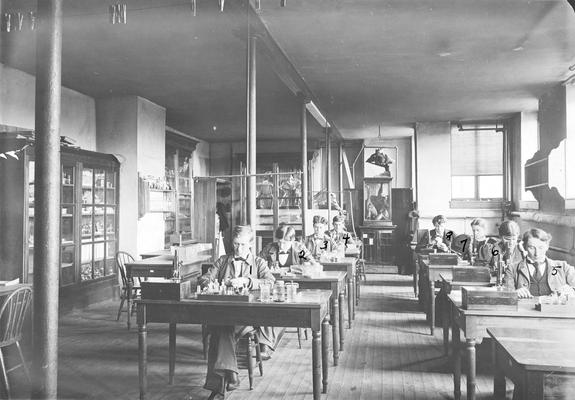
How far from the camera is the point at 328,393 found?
4.16 m

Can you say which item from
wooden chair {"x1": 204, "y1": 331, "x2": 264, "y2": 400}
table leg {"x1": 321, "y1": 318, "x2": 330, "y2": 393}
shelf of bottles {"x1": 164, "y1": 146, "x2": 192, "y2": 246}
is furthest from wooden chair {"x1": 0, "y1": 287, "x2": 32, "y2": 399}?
shelf of bottles {"x1": 164, "y1": 146, "x2": 192, "y2": 246}

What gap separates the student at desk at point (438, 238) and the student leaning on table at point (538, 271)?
11.2 feet

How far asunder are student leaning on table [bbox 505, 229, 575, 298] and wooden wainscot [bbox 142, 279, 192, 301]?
Answer: 2.63 m

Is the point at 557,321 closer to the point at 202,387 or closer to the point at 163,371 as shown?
the point at 202,387

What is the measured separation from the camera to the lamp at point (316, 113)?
10.4 metres

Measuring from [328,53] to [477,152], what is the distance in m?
7.51

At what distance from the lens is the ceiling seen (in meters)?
5.56

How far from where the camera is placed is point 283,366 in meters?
4.94

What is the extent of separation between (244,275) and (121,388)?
139 centimetres

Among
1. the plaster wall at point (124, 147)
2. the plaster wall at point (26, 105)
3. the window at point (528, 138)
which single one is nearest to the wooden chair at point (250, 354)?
the plaster wall at point (124, 147)

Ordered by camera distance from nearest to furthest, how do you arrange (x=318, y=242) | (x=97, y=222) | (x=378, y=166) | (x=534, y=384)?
(x=534, y=384), (x=318, y=242), (x=97, y=222), (x=378, y=166)

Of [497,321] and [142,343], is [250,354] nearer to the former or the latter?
[142,343]

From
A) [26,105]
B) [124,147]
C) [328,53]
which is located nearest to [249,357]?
[328,53]

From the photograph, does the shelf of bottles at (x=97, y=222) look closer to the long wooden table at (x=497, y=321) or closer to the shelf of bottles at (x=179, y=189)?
the shelf of bottles at (x=179, y=189)
